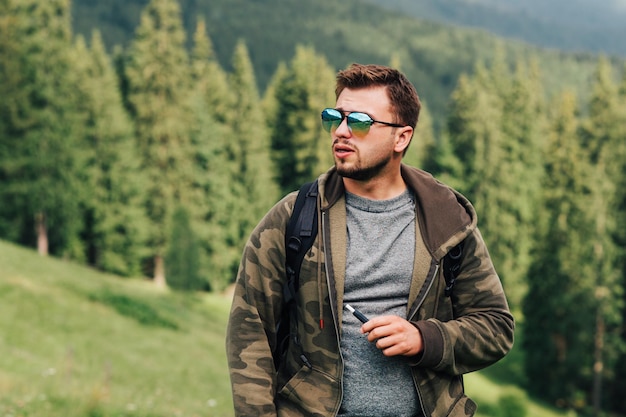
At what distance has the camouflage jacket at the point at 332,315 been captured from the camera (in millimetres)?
3553

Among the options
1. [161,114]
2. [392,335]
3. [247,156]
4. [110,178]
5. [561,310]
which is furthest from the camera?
[247,156]

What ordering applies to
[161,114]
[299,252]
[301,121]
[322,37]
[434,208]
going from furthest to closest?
[322,37]
[301,121]
[161,114]
[434,208]
[299,252]

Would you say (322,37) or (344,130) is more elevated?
(344,130)

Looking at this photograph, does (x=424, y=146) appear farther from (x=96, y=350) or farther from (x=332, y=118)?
(x=332, y=118)

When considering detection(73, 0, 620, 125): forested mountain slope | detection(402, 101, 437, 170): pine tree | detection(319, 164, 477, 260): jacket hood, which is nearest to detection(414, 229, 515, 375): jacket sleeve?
detection(319, 164, 477, 260): jacket hood

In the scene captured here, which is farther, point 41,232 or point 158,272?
point 158,272

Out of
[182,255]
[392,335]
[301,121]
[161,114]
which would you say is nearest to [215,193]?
[161,114]

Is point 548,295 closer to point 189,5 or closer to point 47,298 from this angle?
point 47,298

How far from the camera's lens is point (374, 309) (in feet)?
11.9

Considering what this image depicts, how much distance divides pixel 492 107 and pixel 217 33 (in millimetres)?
116164

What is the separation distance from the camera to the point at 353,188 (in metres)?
3.76

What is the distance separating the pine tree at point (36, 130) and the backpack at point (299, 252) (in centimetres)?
3971

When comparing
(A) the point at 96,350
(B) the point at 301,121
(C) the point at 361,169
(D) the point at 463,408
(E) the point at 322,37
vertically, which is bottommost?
(A) the point at 96,350

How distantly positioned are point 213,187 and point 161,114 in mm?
5836
